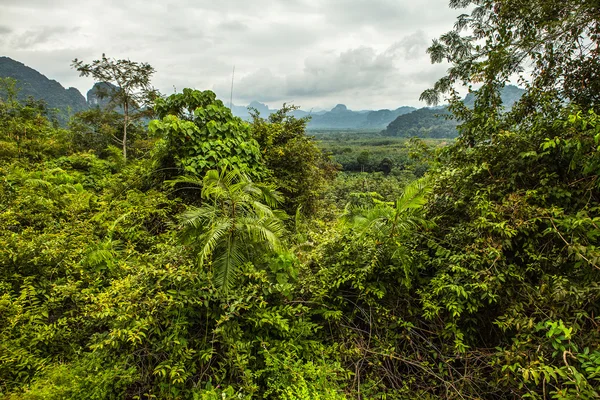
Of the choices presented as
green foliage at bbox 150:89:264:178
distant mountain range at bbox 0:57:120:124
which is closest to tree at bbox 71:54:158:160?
green foliage at bbox 150:89:264:178

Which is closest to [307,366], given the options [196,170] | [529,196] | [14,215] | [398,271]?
[398,271]

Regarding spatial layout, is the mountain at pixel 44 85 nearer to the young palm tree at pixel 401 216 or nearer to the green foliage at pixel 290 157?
the green foliage at pixel 290 157

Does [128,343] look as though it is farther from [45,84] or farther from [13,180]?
[45,84]

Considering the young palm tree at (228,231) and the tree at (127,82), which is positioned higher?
the tree at (127,82)

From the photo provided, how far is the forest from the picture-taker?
2.30m

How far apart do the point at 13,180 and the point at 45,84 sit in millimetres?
117687

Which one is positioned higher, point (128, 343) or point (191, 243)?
point (191, 243)

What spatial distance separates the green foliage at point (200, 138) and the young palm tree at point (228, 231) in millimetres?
1875

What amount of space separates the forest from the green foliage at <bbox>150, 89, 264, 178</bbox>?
4.09 ft

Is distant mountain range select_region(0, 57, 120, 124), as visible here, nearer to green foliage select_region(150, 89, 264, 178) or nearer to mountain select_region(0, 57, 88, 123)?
mountain select_region(0, 57, 88, 123)

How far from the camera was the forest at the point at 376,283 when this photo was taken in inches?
90.7

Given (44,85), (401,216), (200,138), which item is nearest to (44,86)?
(44,85)

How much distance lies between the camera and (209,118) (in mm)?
5230

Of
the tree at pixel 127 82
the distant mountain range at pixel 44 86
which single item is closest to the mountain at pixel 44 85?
the distant mountain range at pixel 44 86
